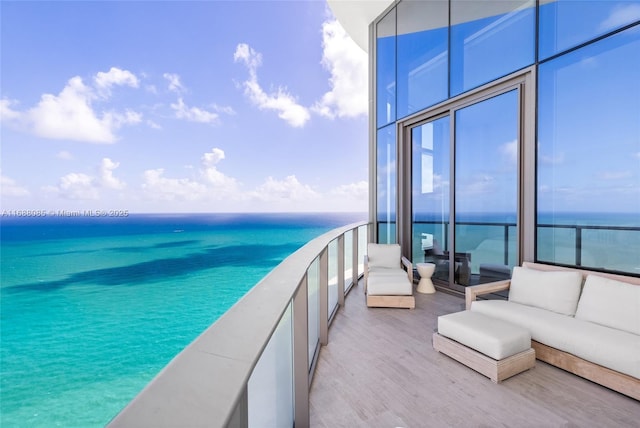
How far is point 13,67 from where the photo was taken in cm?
1986

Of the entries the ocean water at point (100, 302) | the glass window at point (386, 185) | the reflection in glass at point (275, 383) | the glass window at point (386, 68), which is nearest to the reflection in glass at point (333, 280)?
the reflection in glass at point (275, 383)

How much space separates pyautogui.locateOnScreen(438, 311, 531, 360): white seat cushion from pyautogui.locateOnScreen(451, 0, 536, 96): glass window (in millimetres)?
3075

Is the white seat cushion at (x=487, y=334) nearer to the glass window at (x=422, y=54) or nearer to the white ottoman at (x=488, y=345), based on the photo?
the white ottoman at (x=488, y=345)

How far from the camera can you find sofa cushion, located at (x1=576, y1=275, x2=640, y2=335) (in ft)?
7.46

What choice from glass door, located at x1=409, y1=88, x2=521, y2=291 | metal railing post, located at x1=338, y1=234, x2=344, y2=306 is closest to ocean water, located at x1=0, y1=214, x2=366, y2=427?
metal railing post, located at x1=338, y1=234, x2=344, y2=306

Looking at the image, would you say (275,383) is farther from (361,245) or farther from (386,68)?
(386,68)

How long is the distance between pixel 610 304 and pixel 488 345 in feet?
3.80

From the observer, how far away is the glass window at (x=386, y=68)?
5.46 metres

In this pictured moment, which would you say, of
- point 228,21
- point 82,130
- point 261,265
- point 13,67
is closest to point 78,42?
point 13,67

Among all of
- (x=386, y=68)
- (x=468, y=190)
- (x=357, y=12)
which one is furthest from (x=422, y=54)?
(x=468, y=190)

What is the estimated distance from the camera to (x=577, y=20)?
10.1ft

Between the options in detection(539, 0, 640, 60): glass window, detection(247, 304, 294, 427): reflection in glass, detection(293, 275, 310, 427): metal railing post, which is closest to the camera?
detection(247, 304, 294, 427): reflection in glass

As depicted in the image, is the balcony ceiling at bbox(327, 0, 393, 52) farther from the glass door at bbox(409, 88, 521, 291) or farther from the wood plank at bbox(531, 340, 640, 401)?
the wood plank at bbox(531, 340, 640, 401)

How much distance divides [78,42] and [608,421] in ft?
99.5
